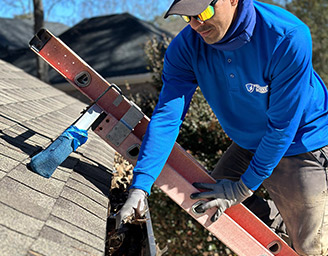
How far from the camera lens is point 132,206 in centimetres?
252

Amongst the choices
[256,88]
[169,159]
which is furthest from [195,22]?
[169,159]

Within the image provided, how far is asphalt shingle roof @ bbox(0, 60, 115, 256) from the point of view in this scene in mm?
1710

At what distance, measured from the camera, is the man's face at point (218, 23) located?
2.46m

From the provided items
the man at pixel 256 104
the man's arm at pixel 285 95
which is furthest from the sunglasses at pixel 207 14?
the man's arm at pixel 285 95

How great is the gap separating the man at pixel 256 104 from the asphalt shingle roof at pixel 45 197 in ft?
0.97

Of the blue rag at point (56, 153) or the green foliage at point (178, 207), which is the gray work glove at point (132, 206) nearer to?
the blue rag at point (56, 153)

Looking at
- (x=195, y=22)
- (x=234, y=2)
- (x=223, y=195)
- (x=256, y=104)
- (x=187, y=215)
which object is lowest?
(x=187, y=215)

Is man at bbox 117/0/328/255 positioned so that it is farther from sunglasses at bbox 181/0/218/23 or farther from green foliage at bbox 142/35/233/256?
green foliage at bbox 142/35/233/256

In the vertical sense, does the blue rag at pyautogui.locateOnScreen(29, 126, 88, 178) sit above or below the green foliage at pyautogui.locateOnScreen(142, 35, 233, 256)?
above

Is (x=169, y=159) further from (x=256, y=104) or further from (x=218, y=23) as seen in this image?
(x=218, y=23)

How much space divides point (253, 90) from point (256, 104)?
0.12 meters

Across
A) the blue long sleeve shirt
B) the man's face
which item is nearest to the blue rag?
the blue long sleeve shirt

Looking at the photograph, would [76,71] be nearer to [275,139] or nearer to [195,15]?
[195,15]

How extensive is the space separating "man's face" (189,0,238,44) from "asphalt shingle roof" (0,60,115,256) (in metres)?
1.09
